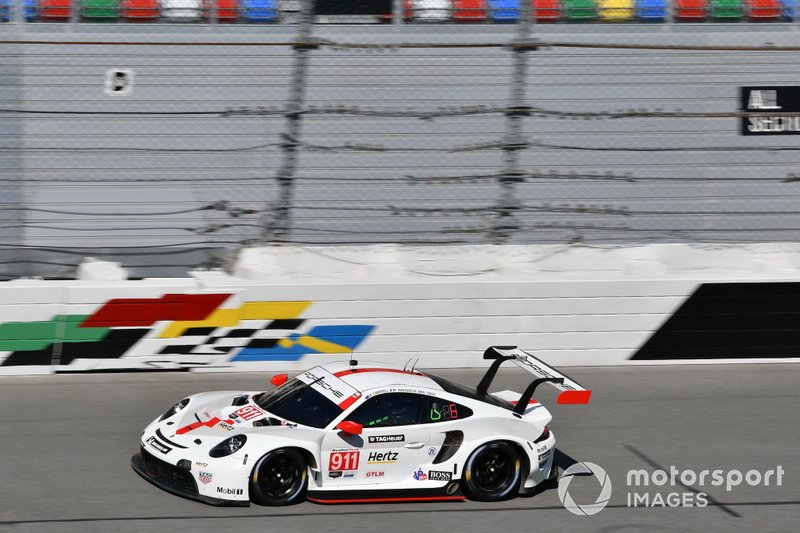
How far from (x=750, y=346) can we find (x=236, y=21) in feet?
24.5

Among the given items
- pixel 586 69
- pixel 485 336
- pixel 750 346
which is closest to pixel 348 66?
pixel 586 69

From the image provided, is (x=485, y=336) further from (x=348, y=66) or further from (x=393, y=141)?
(x=348, y=66)

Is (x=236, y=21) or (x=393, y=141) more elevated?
(x=236, y=21)

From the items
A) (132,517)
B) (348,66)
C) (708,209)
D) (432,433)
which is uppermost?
(348,66)

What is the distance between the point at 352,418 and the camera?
644 cm

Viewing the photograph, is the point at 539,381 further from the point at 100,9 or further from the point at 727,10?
the point at 727,10

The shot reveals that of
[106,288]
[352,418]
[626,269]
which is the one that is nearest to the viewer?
[352,418]

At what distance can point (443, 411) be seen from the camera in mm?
6672

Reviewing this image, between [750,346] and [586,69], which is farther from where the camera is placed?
[586,69]

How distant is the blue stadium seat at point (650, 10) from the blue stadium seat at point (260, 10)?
5010mm

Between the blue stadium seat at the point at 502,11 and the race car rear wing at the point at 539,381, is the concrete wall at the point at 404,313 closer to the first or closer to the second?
the race car rear wing at the point at 539,381

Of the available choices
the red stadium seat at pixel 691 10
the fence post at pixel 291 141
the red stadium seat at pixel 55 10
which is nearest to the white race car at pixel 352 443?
the fence post at pixel 291 141

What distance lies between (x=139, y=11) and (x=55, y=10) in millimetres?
1305

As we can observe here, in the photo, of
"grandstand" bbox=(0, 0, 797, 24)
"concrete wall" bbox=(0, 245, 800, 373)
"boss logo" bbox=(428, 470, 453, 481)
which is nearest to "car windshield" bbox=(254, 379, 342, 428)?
"boss logo" bbox=(428, 470, 453, 481)
